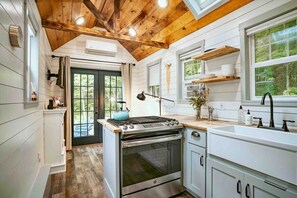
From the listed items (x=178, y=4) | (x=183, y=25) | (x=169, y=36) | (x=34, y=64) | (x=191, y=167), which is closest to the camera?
(x=191, y=167)

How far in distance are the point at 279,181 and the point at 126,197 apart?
59.5 inches

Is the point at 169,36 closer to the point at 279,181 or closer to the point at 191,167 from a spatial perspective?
the point at 191,167

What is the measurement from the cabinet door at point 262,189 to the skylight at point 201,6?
2230mm

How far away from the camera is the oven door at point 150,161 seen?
1.94 meters

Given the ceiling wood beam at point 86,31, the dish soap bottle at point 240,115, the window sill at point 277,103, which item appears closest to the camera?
the window sill at point 277,103

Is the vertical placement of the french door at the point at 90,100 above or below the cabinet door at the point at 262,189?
above

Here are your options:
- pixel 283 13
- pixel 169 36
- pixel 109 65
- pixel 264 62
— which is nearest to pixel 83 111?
pixel 109 65

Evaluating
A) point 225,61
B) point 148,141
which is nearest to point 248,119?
point 225,61

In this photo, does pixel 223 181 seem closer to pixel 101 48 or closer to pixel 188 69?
pixel 188 69

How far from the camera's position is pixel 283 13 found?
1.78m

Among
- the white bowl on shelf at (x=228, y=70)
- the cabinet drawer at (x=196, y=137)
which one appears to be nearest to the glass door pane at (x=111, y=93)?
the cabinet drawer at (x=196, y=137)

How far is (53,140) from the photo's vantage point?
2.94 metres

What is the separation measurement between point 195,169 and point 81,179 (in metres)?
1.82

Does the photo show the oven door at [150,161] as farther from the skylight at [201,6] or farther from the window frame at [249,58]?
the skylight at [201,6]
